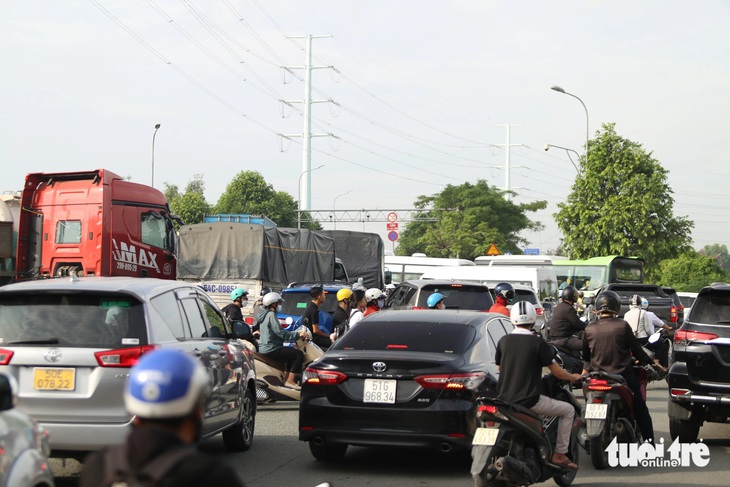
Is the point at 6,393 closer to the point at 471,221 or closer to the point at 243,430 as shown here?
the point at 243,430

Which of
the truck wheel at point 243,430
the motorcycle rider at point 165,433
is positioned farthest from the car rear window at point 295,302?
the motorcycle rider at point 165,433

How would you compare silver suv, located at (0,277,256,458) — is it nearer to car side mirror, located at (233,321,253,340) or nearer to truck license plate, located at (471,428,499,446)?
car side mirror, located at (233,321,253,340)

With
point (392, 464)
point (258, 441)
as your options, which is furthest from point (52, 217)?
point (392, 464)

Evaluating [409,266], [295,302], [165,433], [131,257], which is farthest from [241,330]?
[409,266]

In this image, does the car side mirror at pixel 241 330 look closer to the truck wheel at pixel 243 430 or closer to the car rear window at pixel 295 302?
the truck wheel at pixel 243 430

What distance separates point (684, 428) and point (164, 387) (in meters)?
9.29

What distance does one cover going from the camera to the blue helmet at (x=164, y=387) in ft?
9.77

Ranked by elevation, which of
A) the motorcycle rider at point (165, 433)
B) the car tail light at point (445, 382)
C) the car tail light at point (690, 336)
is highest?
the motorcycle rider at point (165, 433)

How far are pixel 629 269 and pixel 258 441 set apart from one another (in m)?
37.8

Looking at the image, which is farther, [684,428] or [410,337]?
[684,428]

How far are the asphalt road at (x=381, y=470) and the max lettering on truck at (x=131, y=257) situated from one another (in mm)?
13083

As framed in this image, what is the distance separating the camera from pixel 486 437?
24.7ft

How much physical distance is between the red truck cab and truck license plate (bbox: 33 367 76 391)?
15965 millimetres

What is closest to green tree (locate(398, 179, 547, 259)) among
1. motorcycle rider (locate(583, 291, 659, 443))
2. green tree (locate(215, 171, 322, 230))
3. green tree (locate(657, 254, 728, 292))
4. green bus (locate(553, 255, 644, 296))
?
green tree (locate(215, 171, 322, 230))
